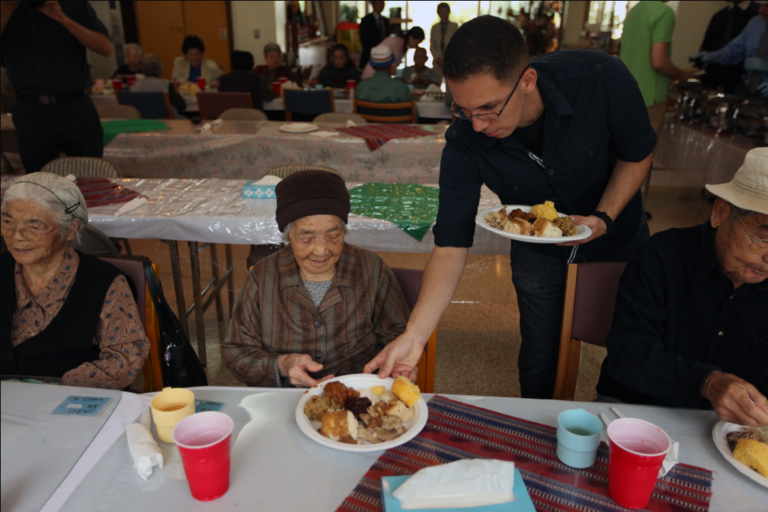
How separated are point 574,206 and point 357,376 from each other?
0.92 meters

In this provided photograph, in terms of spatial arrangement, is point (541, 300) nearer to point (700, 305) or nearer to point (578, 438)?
point (700, 305)

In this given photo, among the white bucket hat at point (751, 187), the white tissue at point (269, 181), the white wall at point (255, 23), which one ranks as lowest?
the white tissue at point (269, 181)

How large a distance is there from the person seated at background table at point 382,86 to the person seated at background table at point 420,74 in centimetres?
132

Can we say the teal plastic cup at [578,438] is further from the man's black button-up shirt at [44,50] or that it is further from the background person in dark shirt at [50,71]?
the man's black button-up shirt at [44,50]

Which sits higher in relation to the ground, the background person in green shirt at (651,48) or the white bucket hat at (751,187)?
the background person in green shirt at (651,48)

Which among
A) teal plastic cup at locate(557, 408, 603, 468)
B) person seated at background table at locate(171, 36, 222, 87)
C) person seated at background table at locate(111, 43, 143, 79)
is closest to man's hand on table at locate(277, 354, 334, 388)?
teal plastic cup at locate(557, 408, 603, 468)

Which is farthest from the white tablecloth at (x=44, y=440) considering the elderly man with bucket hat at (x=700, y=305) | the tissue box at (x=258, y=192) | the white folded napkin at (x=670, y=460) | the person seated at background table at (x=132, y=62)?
the person seated at background table at (x=132, y=62)

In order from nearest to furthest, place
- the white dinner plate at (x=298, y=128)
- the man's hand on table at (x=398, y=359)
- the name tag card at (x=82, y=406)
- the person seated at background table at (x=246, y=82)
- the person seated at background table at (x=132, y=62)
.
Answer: the name tag card at (x=82, y=406)
the man's hand on table at (x=398, y=359)
the white dinner plate at (x=298, y=128)
the person seated at background table at (x=246, y=82)
the person seated at background table at (x=132, y=62)

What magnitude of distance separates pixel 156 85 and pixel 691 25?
7896 millimetres

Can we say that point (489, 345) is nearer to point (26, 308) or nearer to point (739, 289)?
point (739, 289)

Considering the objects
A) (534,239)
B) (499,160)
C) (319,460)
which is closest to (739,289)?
(534,239)

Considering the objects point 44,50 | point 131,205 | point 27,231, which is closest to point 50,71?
point 44,50

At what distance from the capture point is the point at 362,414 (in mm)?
A: 1096

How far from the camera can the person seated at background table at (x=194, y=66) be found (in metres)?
6.30
